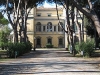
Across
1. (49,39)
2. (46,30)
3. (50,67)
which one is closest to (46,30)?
(46,30)

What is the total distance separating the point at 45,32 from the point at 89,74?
6649 cm

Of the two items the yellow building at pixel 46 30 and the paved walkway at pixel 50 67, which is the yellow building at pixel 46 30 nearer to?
the yellow building at pixel 46 30

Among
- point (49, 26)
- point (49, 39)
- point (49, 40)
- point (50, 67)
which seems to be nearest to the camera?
point (50, 67)

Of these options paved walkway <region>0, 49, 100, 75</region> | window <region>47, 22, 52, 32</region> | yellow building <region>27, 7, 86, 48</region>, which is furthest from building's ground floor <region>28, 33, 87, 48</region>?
paved walkway <region>0, 49, 100, 75</region>

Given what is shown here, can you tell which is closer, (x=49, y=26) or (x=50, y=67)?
(x=50, y=67)

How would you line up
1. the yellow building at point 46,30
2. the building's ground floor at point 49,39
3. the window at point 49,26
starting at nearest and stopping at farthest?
the building's ground floor at point 49,39
the yellow building at point 46,30
the window at point 49,26

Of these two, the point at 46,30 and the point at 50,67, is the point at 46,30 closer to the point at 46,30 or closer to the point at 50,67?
the point at 46,30

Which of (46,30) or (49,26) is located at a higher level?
(49,26)

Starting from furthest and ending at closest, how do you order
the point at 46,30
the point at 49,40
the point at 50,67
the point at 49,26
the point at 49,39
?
the point at 46,30
the point at 49,39
the point at 49,40
the point at 49,26
the point at 50,67

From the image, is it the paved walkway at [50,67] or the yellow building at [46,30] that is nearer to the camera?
the paved walkway at [50,67]

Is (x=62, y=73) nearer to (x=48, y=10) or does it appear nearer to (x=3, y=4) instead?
(x=3, y=4)

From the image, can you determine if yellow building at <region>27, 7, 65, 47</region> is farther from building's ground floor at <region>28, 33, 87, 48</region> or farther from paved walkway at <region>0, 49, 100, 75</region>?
paved walkway at <region>0, 49, 100, 75</region>

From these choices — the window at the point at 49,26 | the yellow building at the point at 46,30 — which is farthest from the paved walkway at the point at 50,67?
the window at the point at 49,26

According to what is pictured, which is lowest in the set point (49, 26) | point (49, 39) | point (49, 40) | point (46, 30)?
point (49, 40)
